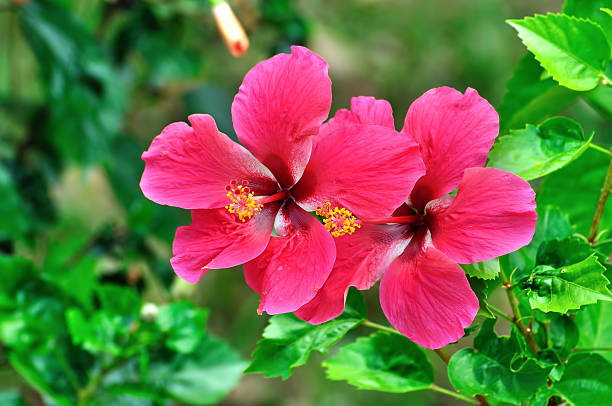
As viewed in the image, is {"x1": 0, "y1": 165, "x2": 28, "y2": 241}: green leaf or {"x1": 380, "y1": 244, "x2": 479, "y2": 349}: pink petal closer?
{"x1": 380, "y1": 244, "x2": 479, "y2": 349}: pink petal

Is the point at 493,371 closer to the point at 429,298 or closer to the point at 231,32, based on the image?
the point at 429,298

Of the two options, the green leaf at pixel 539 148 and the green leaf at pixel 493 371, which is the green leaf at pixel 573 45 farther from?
the green leaf at pixel 493 371

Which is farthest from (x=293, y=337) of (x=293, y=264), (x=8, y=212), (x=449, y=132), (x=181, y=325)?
(x=8, y=212)

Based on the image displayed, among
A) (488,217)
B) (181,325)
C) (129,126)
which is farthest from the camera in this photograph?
(129,126)

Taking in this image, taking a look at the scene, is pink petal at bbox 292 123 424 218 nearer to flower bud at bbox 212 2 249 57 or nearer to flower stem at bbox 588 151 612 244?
flower stem at bbox 588 151 612 244

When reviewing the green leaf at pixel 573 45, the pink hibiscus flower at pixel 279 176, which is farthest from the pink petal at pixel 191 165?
the green leaf at pixel 573 45

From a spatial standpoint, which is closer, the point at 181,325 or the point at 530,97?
the point at 530,97

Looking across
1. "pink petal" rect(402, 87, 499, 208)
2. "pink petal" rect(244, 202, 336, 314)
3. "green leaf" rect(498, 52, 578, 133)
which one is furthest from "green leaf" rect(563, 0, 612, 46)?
"pink petal" rect(244, 202, 336, 314)
